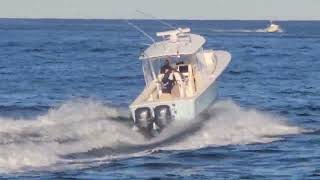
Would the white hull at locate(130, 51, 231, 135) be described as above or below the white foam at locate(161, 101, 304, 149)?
above

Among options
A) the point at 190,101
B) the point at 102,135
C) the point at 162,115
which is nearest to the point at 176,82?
the point at 190,101

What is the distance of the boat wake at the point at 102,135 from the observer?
26.6 meters

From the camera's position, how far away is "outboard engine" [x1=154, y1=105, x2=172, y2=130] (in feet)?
104

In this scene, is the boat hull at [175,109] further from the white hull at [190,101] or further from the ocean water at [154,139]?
the ocean water at [154,139]

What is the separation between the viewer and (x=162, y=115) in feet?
105

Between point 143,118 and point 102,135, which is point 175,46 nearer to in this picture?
point 143,118

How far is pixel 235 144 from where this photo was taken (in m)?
30.4

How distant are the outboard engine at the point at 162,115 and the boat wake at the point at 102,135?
0.24 metres

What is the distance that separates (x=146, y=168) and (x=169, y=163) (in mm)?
753

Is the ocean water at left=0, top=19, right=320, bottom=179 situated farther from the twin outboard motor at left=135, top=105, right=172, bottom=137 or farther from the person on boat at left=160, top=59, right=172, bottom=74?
the person on boat at left=160, top=59, right=172, bottom=74

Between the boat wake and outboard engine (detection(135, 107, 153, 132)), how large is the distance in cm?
44

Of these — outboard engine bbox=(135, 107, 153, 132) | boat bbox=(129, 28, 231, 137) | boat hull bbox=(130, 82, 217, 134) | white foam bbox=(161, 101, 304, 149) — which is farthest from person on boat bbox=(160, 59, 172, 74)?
outboard engine bbox=(135, 107, 153, 132)

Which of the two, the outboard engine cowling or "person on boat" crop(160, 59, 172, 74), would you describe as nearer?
the outboard engine cowling

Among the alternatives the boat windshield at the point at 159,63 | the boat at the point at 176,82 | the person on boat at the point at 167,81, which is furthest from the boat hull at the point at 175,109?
the boat windshield at the point at 159,63
